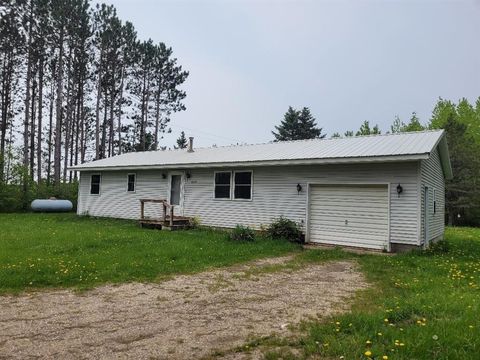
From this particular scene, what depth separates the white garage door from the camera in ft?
35.7

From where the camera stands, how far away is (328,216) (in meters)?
11.9

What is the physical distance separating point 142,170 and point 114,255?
30.3 feet

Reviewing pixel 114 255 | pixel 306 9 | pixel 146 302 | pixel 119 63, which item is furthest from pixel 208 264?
pixel 119 63

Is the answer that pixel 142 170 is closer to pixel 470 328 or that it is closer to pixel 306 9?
pixel 306 9

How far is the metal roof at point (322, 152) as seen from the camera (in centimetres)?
1057

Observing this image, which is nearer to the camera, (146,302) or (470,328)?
(470,328)

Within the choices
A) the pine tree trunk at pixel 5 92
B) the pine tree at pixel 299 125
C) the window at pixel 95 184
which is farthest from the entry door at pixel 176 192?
the pine tree at pixel 299 125

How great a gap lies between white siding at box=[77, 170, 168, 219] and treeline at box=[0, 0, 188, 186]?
5999mm

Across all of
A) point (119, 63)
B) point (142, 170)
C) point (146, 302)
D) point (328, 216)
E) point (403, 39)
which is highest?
point (119, 63)

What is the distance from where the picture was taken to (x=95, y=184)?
1948cm

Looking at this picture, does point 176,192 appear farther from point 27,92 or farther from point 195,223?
point 27,92

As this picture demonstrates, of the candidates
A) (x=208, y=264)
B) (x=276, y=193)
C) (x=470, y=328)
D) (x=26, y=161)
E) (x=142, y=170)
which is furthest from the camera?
(x=26, y=161)

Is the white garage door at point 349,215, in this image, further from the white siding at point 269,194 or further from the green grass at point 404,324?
the green grass at point 404,324

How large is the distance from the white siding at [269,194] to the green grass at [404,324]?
330 cm
